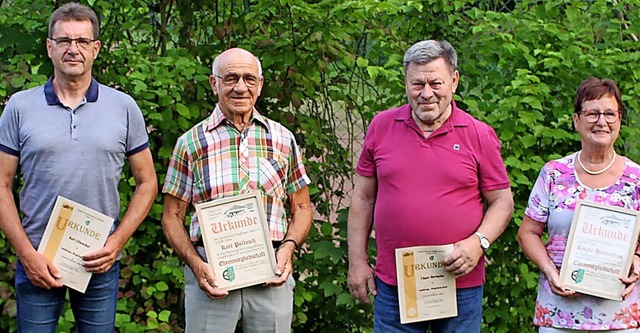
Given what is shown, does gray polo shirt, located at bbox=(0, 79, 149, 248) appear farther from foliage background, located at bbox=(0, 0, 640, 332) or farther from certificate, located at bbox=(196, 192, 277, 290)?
foliage background, located at bbox=(0, 0, 640, 332)

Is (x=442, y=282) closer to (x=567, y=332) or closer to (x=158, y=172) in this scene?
(x=567, y=332)

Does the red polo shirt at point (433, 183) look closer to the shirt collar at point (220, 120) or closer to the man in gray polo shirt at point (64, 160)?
the shirt collar at point (220, 120)

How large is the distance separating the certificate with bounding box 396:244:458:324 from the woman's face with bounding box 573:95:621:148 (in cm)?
76

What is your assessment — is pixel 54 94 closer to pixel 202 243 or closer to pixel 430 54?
pixel 202 243

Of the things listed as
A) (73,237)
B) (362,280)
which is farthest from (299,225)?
(73,237)

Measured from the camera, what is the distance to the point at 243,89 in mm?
3680

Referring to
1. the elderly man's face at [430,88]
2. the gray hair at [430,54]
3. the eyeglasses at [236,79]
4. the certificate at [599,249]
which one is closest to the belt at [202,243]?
the eyeglasses at [236,79]

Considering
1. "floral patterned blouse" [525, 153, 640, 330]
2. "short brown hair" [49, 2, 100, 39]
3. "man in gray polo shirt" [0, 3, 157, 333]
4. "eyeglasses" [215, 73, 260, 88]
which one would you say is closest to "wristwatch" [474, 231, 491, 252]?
"floral patterned blouse" [525, 153, 640, 330]

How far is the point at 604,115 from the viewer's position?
3652 millimetres

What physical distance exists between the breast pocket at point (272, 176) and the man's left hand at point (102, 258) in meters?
0.64

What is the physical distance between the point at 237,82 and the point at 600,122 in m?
1.41

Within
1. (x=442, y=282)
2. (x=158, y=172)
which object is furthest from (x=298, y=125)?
(x=442, y=282)

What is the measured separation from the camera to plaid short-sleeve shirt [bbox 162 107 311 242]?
370 cm

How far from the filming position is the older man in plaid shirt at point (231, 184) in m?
3.69
